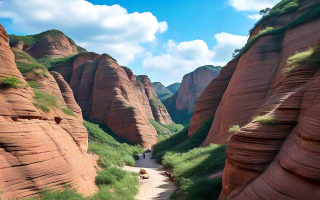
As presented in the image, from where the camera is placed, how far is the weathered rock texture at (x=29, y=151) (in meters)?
8.51

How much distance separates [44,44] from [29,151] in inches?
2101

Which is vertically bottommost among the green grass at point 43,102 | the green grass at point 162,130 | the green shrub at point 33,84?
the green grass at point 162,130

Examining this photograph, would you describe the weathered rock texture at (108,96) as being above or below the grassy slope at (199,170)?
above

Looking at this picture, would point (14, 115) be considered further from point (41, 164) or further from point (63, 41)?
point (63, 41)

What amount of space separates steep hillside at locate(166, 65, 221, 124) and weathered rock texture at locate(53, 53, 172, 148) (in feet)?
148

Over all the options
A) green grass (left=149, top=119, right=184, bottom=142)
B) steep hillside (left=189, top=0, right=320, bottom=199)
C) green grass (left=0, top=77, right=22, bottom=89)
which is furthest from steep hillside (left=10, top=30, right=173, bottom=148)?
steep hillside (left=189, top=0, right=320, bottom=199)

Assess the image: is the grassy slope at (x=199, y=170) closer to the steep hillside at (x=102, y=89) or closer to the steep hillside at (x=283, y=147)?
the steep hillside at (x=283, y=147)

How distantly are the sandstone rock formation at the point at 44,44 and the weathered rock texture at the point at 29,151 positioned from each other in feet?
149

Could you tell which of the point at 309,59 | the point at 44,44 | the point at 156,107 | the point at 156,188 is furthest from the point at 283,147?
the point at 156,107

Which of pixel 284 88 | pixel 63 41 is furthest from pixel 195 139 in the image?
pixel 63 41

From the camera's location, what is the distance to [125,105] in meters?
41.1

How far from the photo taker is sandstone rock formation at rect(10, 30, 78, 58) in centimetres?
5266

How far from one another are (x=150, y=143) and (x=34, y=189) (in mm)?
33435

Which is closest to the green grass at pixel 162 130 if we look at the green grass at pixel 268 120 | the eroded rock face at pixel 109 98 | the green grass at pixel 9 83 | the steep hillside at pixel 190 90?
the eroded rock face at pixel 109 98
